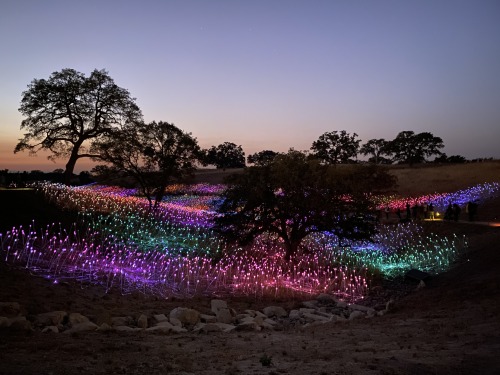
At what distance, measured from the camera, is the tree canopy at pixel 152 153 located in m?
31.6

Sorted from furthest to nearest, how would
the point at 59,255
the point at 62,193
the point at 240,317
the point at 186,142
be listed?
the point at 186,142 → the point at 62,193 → the point at 59,255 → the point at 240,317

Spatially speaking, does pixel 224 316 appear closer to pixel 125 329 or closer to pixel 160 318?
pixel 160 318

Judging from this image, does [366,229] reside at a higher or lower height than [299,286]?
higher

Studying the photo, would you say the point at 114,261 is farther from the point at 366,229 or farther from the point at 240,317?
the point at 366,229

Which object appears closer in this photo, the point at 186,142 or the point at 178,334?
the point at 178,334

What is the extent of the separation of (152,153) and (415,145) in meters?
75.5

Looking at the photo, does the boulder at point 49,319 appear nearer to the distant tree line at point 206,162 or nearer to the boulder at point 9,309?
the boulder at point 9,309

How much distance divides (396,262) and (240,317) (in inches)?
505

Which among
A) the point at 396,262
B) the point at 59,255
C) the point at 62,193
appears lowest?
the point at 396,262

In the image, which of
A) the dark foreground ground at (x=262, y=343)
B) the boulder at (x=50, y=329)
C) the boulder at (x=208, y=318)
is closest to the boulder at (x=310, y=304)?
the dark foreground ground at (x=262, y=343)

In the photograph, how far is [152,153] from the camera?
3322 centimetres

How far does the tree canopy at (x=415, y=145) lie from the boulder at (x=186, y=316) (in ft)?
293

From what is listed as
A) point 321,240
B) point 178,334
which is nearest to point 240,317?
point 178,334

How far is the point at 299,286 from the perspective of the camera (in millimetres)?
16922
